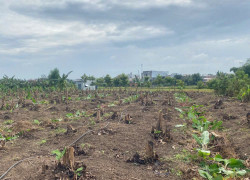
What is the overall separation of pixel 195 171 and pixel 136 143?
2051 mm

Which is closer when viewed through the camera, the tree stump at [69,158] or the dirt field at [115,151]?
the tree stump at [69,158]

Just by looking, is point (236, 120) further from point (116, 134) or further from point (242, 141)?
point (116, 134)

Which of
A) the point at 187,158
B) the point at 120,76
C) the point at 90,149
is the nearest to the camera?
the point at 187,158

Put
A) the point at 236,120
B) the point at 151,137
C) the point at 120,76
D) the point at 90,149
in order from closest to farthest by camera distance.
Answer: the point at 90,149 < the point at 151,137 < the point at 236,120 < the point at 120,76

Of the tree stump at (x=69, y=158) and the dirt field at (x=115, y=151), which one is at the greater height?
the tree stump at (x=69, y=158)

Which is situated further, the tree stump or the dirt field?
the dirt field

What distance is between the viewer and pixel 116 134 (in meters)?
6.77

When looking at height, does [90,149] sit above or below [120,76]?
below

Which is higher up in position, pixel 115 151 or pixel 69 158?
pixel 69 158

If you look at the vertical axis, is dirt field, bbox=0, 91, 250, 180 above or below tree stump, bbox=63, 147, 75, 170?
below

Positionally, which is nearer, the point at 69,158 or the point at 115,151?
A: the point at 69,158

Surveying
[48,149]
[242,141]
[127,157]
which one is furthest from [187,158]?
[48,149]

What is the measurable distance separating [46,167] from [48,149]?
199cm

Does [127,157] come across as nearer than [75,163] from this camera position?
No
